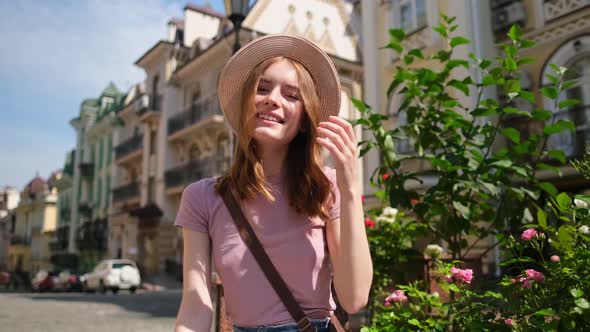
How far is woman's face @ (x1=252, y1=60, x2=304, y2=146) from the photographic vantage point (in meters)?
1.59

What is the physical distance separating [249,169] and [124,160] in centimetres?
3248

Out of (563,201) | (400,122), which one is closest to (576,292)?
(563,201)

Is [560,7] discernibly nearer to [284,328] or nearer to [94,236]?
[284,328]

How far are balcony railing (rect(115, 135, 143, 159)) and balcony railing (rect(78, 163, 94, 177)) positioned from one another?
768cm

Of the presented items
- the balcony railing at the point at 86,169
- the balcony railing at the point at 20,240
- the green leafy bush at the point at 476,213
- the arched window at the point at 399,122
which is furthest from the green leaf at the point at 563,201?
the balcony railing at the point at 20,240

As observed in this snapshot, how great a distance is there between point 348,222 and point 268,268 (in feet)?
0.89

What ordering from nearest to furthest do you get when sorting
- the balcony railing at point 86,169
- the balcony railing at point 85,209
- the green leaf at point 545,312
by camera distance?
the green leaf at point 545,312
the balcony railing at point 85,209
the balcony railing at point 86,169

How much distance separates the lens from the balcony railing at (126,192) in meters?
30.3

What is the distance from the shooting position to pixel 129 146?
32.1 meters

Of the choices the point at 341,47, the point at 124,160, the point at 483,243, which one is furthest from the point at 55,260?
the point at 483,243

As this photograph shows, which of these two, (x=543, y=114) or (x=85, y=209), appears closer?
(x=543, y=114)

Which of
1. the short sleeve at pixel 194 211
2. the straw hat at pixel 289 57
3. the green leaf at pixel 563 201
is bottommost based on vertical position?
the short sleeve at pixel 194 211

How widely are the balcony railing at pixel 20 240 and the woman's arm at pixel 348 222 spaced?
62.5 metres

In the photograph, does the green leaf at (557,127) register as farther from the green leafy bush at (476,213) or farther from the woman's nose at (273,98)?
the woman's nose at (273,98)
